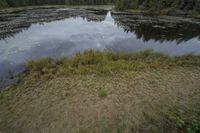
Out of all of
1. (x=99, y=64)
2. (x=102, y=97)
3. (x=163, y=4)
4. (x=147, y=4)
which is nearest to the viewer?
(x=102, y=97)

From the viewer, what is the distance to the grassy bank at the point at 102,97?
4.93 metres

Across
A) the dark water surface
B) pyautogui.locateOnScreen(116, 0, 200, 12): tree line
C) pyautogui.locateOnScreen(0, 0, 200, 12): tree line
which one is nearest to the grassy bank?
the dark water surface

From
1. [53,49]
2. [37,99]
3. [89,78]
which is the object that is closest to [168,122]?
[89,78]

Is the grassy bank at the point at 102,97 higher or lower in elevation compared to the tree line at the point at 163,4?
lower

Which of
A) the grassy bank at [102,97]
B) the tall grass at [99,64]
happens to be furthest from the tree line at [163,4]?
the grassy bank at [102,97]

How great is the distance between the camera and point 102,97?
622 cm

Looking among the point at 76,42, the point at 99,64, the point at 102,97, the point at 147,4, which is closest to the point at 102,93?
the point at 102,97

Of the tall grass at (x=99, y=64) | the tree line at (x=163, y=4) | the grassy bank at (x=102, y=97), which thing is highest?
the tree line at (x=163, y=4)

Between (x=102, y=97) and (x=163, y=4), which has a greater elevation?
(x=163, y=4)

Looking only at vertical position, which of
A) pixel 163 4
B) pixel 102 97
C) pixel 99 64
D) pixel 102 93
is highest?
pixel 163 4

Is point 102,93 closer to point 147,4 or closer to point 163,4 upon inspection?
point 163,4

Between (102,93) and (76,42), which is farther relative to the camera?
(76,42)

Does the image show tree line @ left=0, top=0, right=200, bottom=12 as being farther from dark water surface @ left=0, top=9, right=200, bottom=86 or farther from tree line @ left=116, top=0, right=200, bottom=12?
dark water surface @ left=0, top=9, right=200, bottom=86

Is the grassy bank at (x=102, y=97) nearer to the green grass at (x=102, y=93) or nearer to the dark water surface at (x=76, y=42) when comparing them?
the green grass at (x=102, y=93)
